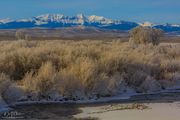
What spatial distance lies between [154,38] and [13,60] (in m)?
34.7

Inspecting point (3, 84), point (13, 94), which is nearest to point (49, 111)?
point (13, 94)

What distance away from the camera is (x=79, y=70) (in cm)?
2198

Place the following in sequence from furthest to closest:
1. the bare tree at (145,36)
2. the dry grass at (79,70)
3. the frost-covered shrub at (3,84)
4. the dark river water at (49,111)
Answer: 1. the bare tree at (145,36)
2. the dry grass at (79,70)
3. the frost-covered shrub at (3,84)
4. the dark river water at (49,111)

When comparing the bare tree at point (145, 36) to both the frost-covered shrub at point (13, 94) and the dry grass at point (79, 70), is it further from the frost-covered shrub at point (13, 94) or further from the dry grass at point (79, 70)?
the frost-covered shrub at point (13, 94)

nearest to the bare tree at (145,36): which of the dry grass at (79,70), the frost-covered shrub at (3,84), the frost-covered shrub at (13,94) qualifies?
the dry grass at (79,70)

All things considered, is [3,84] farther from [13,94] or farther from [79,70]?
[79,70]

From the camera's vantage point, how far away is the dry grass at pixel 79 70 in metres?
20.1

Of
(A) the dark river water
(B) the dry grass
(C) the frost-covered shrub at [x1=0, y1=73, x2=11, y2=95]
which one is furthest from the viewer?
(B) the dry grass

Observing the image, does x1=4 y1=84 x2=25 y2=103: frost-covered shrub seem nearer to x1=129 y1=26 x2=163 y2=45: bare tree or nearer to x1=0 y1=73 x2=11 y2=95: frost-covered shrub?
x1=0 y1=73 x2=11 y2=95: frost-covered shrub

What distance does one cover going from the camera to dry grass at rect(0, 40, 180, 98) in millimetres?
20139

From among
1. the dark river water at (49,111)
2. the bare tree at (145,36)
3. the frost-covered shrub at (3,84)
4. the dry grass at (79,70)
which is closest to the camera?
the dark river water at (49,111)

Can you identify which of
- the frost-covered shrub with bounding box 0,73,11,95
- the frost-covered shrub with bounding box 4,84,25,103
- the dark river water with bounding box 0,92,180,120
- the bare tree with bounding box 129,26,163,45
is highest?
the frost-covered shrub with bounding box 0,73,11,95

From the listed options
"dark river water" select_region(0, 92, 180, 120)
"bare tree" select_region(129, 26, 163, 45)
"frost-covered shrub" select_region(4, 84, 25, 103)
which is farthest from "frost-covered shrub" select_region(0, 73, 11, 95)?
"bare tree" select_region(129, 26, 163, 45)

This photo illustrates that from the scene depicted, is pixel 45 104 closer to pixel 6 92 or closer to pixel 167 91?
pixel 6 92
